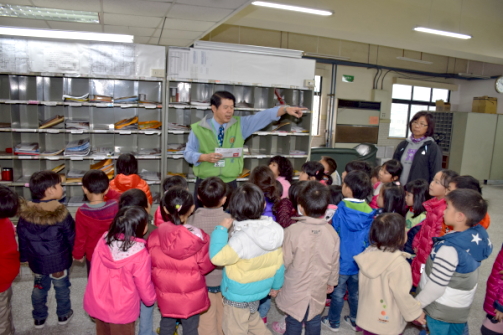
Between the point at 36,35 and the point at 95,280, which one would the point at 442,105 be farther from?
the point at 95,280

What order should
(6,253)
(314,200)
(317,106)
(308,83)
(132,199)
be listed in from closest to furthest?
(314,200), (6,253), (132,199), (308,83), (317,106)

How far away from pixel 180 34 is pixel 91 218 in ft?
9.71

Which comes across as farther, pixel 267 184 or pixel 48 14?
pixel 48 14

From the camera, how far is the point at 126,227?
172cm

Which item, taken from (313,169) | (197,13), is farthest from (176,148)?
(313,169)

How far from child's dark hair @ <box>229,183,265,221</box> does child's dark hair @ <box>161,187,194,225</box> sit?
23cm

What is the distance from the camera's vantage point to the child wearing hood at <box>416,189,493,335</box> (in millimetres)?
1744

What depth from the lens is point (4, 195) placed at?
1.97 meters

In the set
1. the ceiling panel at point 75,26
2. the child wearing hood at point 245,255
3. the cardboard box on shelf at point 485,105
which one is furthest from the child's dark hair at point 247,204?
the cardboard box on shelf at point 485,105

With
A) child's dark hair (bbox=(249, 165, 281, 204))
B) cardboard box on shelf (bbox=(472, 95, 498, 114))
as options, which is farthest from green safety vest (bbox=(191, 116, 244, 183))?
cardboard box on shelf (bbox=(472, 95, 498, 114))

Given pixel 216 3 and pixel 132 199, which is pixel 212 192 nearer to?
pixel 132 199

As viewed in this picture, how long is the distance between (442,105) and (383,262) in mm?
9893

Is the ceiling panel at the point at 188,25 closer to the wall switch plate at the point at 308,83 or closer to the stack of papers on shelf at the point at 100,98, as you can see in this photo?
the stack of papers on shelf at the point at 100,98

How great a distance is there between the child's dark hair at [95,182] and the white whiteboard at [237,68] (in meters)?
2.43
